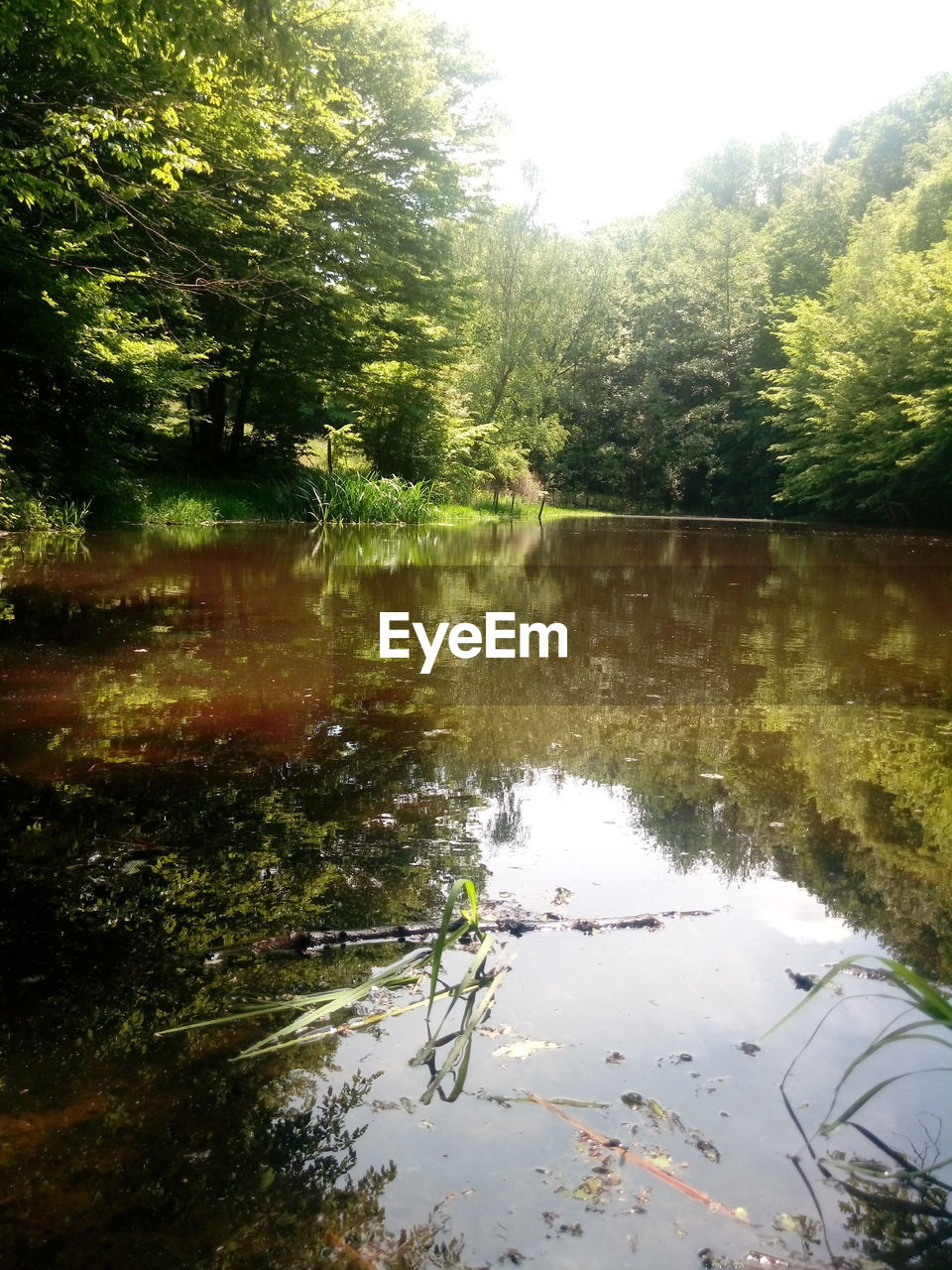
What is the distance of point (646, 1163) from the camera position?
3.36ft

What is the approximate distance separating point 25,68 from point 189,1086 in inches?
432

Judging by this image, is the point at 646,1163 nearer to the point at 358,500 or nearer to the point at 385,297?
the point at 358,500

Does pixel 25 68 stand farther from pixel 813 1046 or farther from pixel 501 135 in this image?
pixel 813 1046

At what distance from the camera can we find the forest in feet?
27.2

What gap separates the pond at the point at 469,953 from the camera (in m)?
0.95

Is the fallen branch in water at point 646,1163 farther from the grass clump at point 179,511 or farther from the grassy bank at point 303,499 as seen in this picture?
the grassy bank at point 303,499

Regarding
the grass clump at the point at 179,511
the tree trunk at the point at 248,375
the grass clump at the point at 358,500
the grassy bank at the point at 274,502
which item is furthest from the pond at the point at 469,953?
the tree trunk at the point at 248,375

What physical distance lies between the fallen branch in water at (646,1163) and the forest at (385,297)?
18.6 ft

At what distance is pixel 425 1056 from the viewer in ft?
3.97

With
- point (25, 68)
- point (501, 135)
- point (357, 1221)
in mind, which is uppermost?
point (501, 135)

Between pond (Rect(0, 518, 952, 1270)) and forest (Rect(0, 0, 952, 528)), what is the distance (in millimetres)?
4418

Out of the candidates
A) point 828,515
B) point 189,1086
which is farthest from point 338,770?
point 828,515

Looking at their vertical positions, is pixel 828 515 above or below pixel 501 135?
below

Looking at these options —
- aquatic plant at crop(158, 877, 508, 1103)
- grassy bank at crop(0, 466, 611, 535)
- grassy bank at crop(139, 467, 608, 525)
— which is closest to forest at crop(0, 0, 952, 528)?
grassy bank at crop(0, 466, 611, 535)
